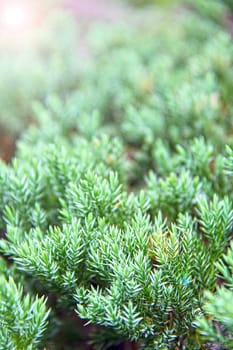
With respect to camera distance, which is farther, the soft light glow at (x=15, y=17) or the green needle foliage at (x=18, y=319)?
the soft light glow at (x=15, y=17)

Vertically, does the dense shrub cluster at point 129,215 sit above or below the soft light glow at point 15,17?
above

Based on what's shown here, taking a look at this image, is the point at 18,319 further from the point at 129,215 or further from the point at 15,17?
Result: the point at 15,17

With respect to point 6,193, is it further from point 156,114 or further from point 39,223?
point 156,114

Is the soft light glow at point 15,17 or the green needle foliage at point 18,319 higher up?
the green needle foliage at point 18,319

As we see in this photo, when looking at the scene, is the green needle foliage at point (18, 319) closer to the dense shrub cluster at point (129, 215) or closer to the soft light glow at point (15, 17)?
the dense shrub cluster at point (129, 215)

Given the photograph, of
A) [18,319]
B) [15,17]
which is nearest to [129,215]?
[18,319]

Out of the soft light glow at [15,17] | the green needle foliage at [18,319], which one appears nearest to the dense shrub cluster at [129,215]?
the green needle foliage at [18,319]
